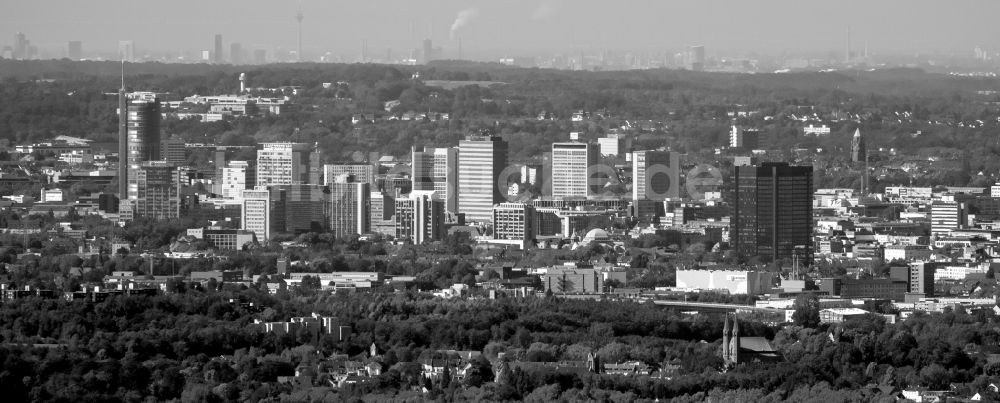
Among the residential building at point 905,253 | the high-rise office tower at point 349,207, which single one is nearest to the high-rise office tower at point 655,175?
the high-rise office tower at point 349,207

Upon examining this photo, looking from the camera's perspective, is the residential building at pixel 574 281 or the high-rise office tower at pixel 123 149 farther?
the high-rise office tower at pixel 123 149

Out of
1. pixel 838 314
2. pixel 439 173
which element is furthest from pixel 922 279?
pixel 439 173

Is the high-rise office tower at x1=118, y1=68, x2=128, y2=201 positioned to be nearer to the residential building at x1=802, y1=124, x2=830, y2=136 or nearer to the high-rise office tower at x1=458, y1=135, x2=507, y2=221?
the high-rise office tower at x1=458, y1=135, x2=507, y2=221

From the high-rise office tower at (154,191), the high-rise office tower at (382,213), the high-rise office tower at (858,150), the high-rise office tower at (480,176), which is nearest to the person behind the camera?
the high-rise office tower at (382,213)

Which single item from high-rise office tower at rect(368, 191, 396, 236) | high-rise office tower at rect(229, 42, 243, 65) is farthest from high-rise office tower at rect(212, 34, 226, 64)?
high-rise office tower at rect(368, 191, 396, 236)

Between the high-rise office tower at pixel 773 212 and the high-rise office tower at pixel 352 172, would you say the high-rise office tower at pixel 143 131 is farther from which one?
the high-rise office tower at pixel 773 212

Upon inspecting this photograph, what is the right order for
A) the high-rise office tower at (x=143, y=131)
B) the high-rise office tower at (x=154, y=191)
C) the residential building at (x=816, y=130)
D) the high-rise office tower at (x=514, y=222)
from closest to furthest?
the high-rise office tower at (x=514, y=222)
the high-rise office tower at (x=154, y=191)
the high-rise office tower at (x=143, y=131)
the residential building at (x=816, y=130)

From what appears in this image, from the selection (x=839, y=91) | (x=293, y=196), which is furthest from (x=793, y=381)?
(x=839, y=91)
